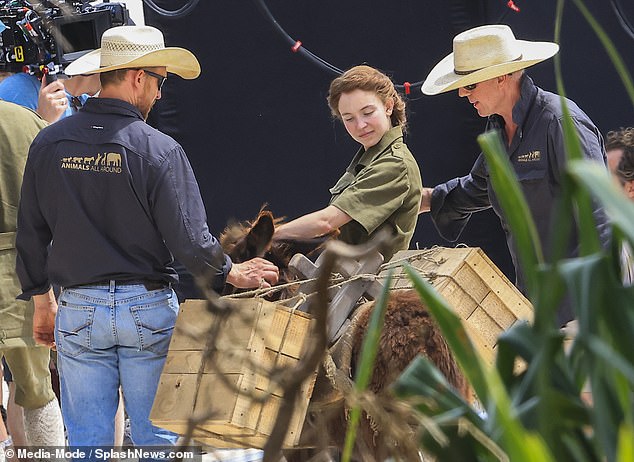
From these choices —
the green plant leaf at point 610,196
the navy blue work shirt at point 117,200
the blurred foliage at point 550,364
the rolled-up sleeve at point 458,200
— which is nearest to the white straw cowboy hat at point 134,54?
the navy blue work shirt at point 117,200

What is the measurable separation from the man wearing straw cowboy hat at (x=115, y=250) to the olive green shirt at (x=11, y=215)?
0.72 meters

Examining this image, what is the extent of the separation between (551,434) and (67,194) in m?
2.71

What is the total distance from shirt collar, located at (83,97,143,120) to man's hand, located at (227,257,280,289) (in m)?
0.60

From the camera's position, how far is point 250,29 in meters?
6.27

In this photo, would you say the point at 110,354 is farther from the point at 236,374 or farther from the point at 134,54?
the point at 134,54

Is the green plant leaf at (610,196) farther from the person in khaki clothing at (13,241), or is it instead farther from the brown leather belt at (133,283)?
the person in khaki clothing at (13,241)

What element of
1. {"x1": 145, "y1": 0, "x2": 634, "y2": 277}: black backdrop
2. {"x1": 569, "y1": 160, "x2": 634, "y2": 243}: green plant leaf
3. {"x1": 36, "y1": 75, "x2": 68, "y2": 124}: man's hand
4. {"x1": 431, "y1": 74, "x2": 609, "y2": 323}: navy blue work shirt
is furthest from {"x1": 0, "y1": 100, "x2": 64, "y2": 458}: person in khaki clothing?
{"x1": 569, "y1": 160, "x2": 634, "y2": 243}: green plant leaf

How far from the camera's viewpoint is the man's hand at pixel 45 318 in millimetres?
3771

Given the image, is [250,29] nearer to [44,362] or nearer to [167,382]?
[44,362]

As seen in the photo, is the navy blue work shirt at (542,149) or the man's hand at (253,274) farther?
the navy blue work shirt at (542,149)

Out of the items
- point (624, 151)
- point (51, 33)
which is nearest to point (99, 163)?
point (624, 151)

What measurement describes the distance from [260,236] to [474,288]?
2.37ft

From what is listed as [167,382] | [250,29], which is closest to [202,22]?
[250,29]

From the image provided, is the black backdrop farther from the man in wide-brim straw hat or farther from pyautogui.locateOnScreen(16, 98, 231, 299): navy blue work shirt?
pyautogui.locateOnScreen(16, 98, 231, 299): navy blue work shirt
